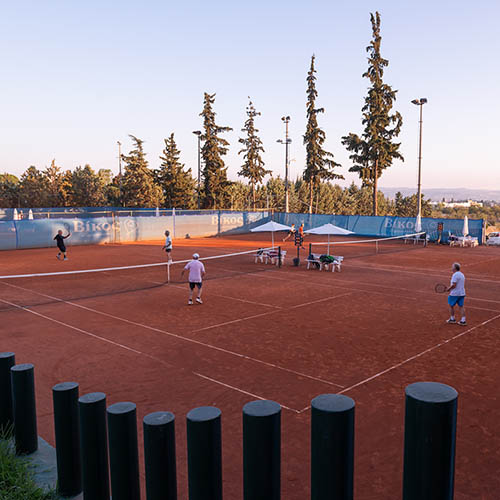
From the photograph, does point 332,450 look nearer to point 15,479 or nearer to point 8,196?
point 15,479

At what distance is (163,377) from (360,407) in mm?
3546

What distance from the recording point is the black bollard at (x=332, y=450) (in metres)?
2.75

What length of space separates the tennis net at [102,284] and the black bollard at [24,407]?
9454mm

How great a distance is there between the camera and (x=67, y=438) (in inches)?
163

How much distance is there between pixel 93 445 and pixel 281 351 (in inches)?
272

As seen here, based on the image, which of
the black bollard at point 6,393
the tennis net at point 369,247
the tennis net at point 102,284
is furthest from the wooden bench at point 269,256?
the black bollard at point 6,393

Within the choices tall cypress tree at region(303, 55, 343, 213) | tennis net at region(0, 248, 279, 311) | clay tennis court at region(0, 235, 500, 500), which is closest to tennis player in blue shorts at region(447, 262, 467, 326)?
clay tennis court at region(0, 235, 500, 500)

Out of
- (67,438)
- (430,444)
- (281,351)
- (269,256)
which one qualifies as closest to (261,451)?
(430,444)

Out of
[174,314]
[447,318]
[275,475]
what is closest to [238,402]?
[275,475]

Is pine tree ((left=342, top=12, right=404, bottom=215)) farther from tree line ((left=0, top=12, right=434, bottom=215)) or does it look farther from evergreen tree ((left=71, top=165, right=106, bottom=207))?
evergreen tree ((left=71, top=165, right=106, bottom=207))

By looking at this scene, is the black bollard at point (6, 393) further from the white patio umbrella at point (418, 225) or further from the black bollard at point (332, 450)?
the white patio umbrella at point (418, 225)

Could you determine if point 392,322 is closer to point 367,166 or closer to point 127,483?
point 127,483

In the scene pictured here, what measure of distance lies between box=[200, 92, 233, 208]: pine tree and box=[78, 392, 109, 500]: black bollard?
6240 cm

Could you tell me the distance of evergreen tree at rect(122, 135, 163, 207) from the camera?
70938 millimetres
